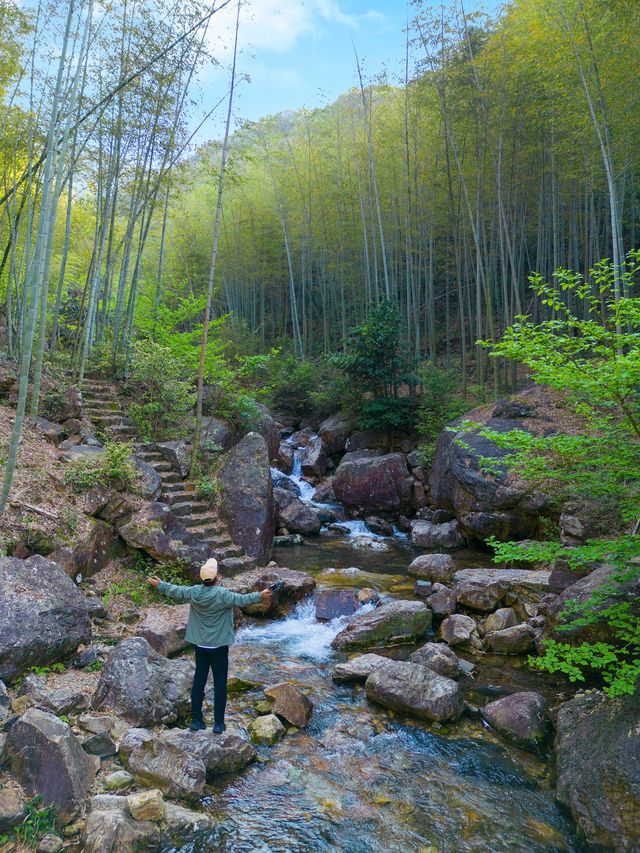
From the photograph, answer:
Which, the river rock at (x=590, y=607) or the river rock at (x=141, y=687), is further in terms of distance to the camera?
Result: the river rock at (x=590, y=607)

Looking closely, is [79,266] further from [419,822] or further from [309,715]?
[419,822]

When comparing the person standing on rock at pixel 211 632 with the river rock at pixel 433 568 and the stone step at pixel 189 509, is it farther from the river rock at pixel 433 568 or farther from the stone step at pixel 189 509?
the river rock at pixel 433 568

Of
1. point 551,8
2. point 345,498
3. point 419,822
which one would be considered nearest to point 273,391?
point 345,498

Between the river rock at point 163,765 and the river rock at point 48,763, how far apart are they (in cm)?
32

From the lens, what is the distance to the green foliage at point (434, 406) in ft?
39.2

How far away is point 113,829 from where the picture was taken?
2549 mm

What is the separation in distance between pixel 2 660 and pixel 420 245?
47.1ft

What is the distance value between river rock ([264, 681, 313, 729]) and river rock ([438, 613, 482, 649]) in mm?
2131

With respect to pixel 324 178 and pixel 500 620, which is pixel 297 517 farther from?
pixel 324 178

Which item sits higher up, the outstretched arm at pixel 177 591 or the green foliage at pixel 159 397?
the green foliage at pixel 159 397

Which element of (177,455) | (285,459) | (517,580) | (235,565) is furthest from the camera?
(285,459)

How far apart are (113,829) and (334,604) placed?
4.10 m

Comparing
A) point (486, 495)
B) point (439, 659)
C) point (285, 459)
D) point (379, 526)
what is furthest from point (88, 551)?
point (285, 459)

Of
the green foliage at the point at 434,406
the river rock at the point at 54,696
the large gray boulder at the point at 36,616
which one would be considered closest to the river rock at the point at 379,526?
the green foliage at the point at 434,406
